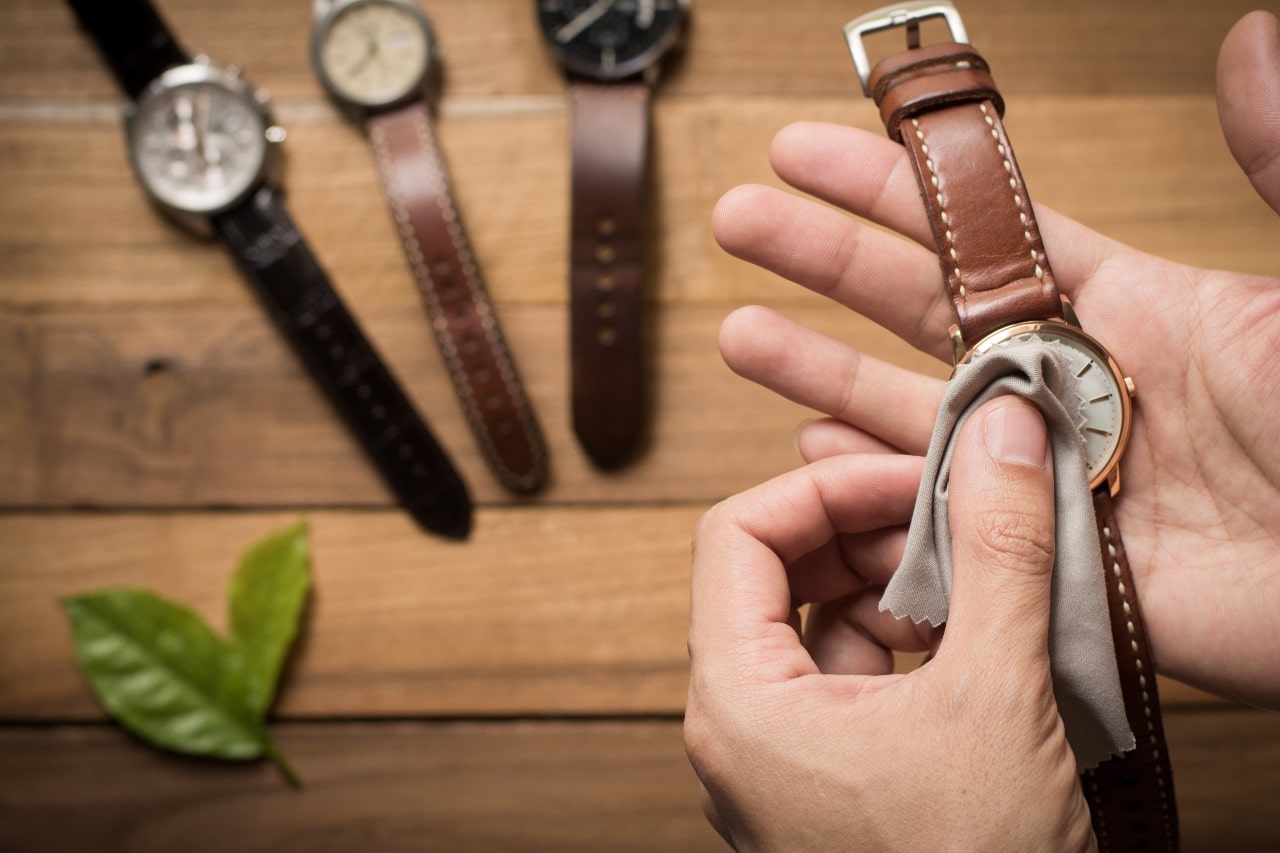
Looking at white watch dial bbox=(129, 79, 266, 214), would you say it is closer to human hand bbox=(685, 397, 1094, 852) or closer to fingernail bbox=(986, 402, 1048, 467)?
human hand bbox=(685, 397, 1094, 852)

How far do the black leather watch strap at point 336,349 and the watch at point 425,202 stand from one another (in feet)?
0.26

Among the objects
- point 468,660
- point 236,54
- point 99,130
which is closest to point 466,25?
point 236,54

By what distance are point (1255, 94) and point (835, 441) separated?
48 cm

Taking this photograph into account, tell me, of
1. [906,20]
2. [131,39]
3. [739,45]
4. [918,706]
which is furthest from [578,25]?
[918,706]

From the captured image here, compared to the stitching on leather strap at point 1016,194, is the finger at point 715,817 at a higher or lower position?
lower

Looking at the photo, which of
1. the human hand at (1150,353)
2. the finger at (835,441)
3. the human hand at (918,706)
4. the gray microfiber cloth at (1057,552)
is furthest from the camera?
the finger at (835,441)

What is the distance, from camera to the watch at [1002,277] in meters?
0.92

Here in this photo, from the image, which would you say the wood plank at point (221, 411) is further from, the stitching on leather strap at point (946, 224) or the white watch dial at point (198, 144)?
the stitching on leather strap at point (946, 224)

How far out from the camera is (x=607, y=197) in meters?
1.28

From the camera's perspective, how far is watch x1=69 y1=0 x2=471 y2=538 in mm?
1310

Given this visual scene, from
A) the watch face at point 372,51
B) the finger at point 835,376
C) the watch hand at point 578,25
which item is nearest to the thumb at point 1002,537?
the finger at point 835,376

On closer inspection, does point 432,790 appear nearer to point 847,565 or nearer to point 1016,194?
point 847,565

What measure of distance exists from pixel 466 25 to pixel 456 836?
112cm

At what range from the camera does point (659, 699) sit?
1.32 m
